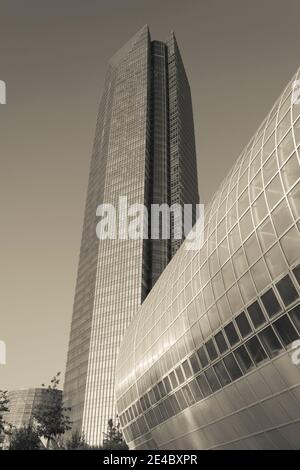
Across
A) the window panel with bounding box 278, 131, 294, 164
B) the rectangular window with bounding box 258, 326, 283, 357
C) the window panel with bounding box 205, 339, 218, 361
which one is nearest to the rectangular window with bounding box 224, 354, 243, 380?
the window panel with bounding box 205, 339, 218, 361

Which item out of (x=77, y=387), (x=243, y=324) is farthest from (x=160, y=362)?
(x=77, y=387)

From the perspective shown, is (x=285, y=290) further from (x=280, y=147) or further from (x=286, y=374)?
(x=280, y=147)

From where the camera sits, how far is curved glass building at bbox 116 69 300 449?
26.8 m

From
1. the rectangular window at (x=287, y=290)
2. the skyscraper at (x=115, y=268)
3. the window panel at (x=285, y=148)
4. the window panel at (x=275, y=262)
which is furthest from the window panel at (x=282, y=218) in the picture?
the skyscraper at (x=115, y=268)

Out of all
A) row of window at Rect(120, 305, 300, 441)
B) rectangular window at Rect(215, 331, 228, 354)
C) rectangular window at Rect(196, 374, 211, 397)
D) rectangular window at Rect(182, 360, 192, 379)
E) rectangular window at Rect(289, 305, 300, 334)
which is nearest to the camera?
rectangular window at Rect(289, 305, 300, 334)

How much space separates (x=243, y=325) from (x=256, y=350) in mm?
1857

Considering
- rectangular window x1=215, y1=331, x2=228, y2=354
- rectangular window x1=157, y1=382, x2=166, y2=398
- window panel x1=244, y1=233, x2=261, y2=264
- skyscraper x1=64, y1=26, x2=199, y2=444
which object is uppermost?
skyscraper x1=64, y1=26, x2=199, y2=444

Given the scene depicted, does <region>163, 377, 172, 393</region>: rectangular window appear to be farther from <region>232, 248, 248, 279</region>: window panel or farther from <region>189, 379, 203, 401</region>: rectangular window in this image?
<region>232, 248, 248, 279</region>: window panel

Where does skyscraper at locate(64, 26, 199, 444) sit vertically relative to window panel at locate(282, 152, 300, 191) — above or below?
above

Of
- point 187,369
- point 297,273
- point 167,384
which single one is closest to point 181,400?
point 167,384

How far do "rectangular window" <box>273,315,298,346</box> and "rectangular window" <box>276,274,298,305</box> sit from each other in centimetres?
111

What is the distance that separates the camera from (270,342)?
92.4ft

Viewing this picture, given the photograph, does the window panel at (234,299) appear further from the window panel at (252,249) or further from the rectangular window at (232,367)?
the rectangular window at (232,367)

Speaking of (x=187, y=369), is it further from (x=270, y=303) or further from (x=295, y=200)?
(x=295, y=200)
